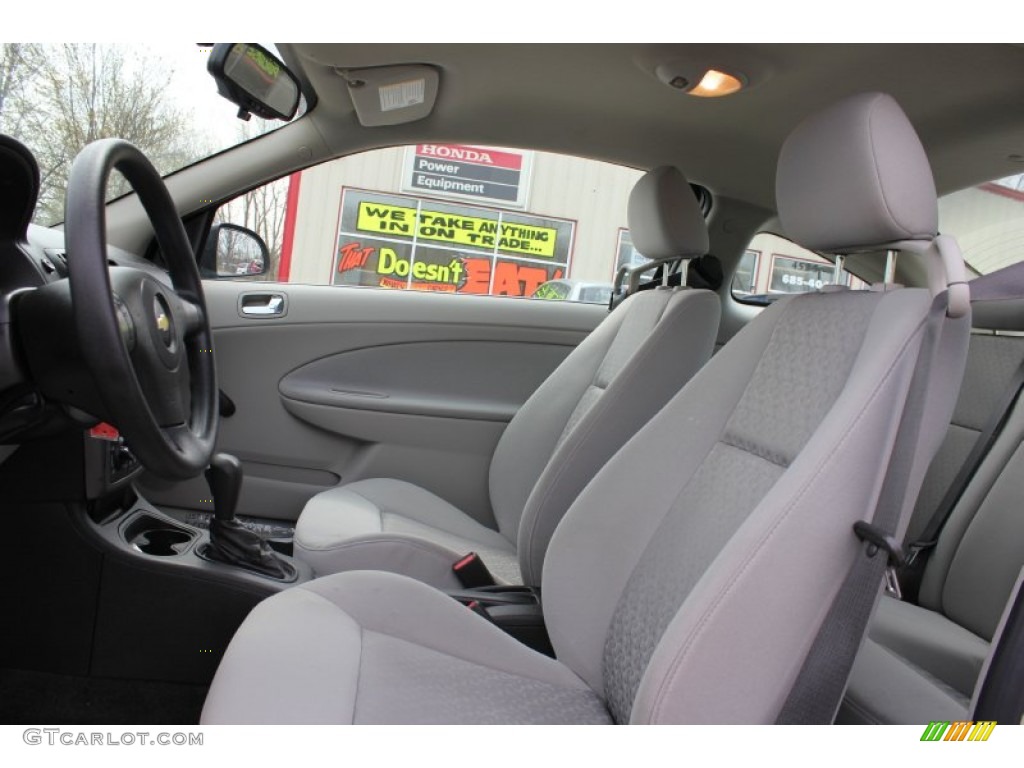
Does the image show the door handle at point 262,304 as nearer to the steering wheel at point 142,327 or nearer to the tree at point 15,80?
the tree at point 15,80

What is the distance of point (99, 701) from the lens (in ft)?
5.08

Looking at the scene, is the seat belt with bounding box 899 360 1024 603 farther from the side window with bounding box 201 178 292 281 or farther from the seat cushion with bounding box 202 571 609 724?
the side window with bounding box 201 178 292 281

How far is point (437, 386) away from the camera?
2.46m

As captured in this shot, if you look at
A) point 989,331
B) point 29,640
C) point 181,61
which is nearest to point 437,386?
point 181,61

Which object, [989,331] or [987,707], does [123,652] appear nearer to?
[987,707]

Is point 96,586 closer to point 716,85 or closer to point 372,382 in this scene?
point 372,382

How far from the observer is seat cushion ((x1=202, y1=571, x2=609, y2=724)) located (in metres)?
0.96

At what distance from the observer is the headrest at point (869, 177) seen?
1065mm

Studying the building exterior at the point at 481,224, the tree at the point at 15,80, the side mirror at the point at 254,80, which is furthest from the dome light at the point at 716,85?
the tree at the point at 15,80

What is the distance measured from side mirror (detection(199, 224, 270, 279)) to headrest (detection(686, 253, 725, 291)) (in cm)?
122

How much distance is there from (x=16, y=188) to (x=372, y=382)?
1.35 meters

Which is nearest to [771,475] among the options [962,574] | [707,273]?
[962,574]

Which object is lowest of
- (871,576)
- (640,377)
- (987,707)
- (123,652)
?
(123,652)
